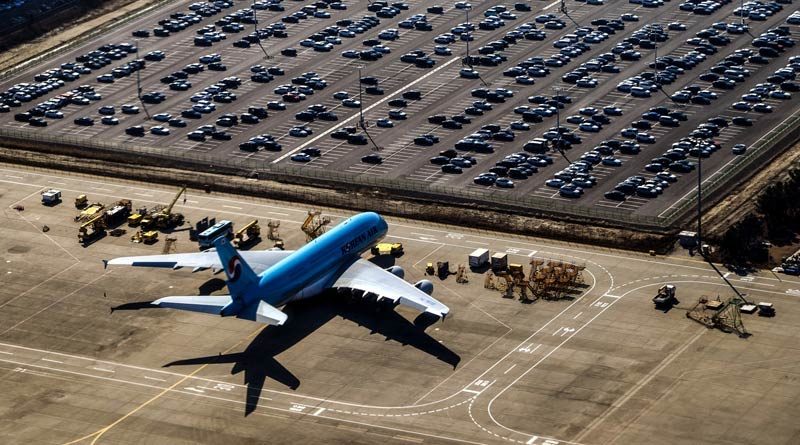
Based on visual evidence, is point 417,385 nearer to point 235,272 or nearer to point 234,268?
point 235,272

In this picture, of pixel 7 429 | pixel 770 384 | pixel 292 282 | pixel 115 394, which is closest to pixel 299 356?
pixel 292 282

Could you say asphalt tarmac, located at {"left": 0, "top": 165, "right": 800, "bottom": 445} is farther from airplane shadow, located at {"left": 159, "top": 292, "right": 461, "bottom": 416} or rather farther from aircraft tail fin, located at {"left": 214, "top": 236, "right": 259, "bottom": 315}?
aircraft tail fin, located at {"left": 214, "top": 236, "right": 259, "bottom": 315}

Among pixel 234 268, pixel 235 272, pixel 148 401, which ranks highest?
pixel 234 268

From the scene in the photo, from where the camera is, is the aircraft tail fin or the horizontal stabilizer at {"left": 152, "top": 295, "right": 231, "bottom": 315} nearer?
the aircraft tail fin

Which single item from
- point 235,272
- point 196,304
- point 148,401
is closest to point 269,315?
point 235,272

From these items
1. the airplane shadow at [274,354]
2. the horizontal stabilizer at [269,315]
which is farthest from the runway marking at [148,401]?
the horizontal stabilizer at [269,315]

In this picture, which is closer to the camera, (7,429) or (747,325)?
(7,429)

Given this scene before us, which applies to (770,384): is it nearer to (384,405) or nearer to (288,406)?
(384,405)

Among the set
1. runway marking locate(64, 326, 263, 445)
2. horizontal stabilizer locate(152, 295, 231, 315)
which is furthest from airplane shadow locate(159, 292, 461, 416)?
horizontal stabilizer locate(152, 295, 231, 315)
